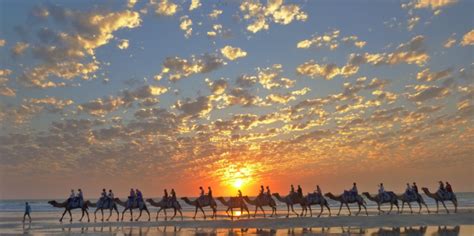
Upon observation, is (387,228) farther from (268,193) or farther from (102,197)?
(102,197)

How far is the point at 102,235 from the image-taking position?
21.9 m

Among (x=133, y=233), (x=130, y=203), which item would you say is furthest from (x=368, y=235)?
(x=130, y=203)

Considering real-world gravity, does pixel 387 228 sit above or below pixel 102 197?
below

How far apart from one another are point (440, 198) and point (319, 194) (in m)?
11.3

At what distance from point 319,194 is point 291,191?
2367 millimetres

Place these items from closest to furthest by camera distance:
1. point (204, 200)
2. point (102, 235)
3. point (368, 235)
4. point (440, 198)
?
1. point (368, 235)
2. point (102, 235)
3. point (204, 200)
4. point (440, 198)

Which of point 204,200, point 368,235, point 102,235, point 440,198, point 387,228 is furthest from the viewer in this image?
point 440,198

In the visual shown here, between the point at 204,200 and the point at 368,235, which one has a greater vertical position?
the point at 204,200

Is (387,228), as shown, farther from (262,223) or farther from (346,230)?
(262,223)

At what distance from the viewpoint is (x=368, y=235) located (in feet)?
65.6

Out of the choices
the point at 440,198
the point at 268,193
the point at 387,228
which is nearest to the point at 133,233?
the point at 387,228

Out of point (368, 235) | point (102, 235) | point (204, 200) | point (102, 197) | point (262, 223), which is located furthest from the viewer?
point (204, 200)

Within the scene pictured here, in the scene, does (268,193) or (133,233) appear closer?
(133,233)

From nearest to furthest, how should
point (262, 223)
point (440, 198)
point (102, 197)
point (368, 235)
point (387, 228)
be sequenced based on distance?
1. point (368, 235)
2. point (387, 228)
3. point (262, 223)
4. point (102, 197)
5. point (440, 198)
